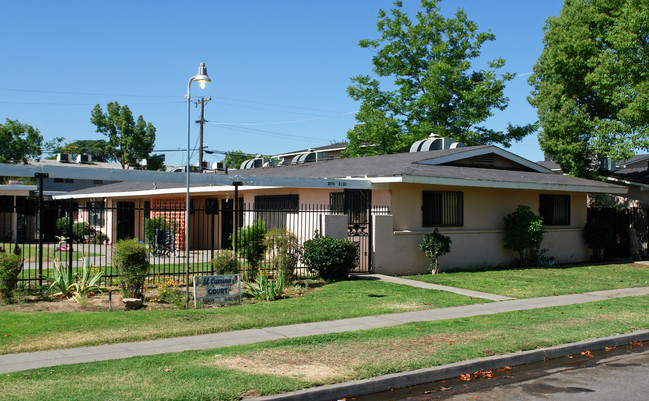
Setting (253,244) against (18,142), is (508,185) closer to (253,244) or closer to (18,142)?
(253,244)

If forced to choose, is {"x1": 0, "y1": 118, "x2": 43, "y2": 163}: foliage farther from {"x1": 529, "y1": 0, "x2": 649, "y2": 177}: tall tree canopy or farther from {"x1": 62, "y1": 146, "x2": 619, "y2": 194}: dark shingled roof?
{"x1": 529, "y1": 0, "x2": 649, "y2": 177}: tall tree canopy

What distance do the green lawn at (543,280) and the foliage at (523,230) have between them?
41.9 inches

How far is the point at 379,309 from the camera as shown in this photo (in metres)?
11.3

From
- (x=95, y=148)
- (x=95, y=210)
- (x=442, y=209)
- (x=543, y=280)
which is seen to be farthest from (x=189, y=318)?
(x=95, y=148)

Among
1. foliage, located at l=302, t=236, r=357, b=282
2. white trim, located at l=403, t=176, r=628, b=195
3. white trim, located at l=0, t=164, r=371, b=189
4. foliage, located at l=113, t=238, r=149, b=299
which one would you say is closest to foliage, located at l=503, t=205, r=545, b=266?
white trim, located at l=403, t=176, r=628, b=195

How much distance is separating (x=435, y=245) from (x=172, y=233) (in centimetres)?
1295

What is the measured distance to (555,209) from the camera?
2255 cm

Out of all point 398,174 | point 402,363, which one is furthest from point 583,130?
point 402,363

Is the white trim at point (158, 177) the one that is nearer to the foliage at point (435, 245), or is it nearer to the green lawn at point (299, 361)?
the foliage at point (435, 245)

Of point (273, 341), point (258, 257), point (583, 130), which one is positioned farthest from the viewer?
point (583, 130)

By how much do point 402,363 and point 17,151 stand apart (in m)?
46.1

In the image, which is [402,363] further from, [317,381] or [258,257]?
[258,257]

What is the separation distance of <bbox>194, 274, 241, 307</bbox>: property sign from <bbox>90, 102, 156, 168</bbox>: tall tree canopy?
3529 centimetres

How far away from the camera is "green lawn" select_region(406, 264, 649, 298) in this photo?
47.4ft
